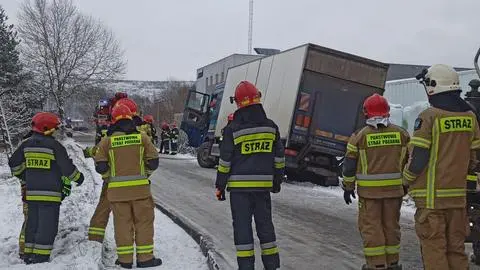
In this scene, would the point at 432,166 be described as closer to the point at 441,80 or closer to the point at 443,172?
the point at 443,172

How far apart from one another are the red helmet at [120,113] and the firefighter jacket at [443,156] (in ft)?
10.4

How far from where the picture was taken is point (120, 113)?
6375 millimetres

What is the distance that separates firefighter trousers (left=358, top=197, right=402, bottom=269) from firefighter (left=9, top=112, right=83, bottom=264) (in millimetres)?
3458

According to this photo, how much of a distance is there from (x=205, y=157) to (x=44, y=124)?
48.0 feet

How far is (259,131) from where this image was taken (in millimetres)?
5734

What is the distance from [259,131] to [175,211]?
5183 millimetres

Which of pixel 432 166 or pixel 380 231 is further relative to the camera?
pixel 380 231

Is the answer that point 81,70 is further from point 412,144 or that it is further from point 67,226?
point 412,144

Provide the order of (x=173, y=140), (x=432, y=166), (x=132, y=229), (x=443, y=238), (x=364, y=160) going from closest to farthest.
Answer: (x=443, y=238), (x=432, y=166), (x=364, y=160), (x=132, y=229), (x=173, y=140)

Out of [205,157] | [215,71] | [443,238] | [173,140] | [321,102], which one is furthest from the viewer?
[215,71]

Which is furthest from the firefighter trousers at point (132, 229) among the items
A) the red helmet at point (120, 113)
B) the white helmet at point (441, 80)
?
the white helmet at point (441, 80)

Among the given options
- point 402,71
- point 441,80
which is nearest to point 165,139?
point 402,71

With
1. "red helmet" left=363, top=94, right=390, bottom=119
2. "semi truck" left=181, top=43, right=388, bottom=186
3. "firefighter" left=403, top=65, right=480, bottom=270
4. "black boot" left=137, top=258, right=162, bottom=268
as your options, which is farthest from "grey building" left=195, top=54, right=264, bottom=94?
"firefighter" left=403, top=65, right=480, bottom=270

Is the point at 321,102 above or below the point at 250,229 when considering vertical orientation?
above
